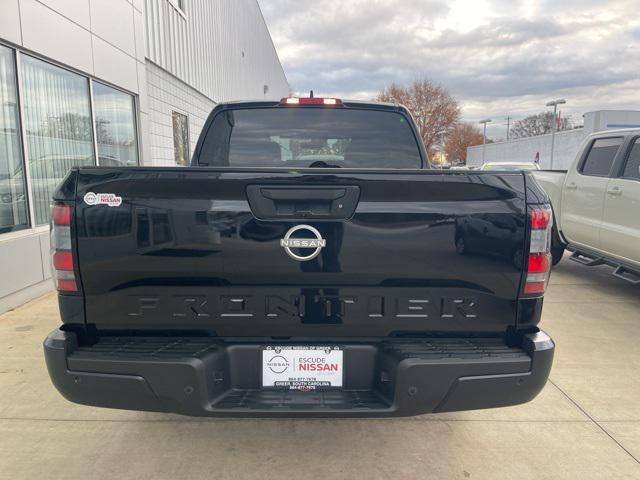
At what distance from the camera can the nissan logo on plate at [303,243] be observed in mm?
2037

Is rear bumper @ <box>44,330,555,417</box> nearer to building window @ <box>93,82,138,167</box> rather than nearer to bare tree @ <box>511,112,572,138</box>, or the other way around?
building window @ <box>93,82,138,167</box>

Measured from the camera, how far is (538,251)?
83.4 inches

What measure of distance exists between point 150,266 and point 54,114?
18.1 feet

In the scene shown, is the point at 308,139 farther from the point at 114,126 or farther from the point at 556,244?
the point at 114,126

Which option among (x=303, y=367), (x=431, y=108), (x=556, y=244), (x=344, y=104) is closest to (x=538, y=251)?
(x=303, y=367)

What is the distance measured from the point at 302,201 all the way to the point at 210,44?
15279 millimetres

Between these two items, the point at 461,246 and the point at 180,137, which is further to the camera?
the point at 180,137

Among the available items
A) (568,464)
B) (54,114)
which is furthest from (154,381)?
(54,114)

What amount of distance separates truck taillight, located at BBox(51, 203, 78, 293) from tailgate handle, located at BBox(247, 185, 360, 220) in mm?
813

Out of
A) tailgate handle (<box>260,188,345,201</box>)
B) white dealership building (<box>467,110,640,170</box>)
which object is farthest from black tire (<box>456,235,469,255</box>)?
white dealership building (<box>467,110,640,170</box>)

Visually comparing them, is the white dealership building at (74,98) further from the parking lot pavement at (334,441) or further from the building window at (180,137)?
the parking lot pavement at (334,441)

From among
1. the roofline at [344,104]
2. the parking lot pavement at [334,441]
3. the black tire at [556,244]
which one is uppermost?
the roofline at [344,104]

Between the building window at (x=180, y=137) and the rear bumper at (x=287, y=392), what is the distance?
35.3 ft

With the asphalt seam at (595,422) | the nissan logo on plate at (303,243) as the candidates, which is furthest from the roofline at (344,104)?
the asphalt seam at (595,422)
